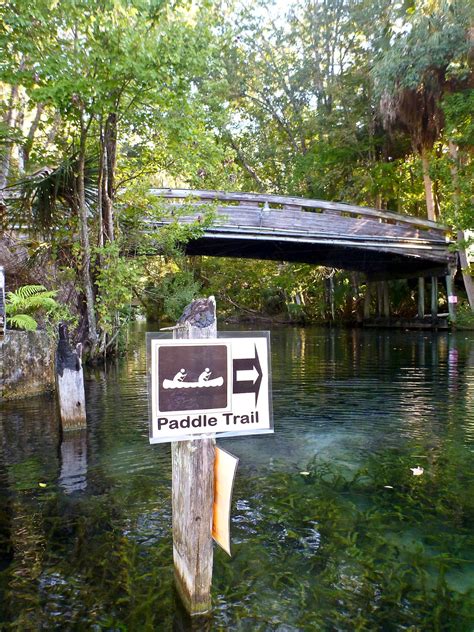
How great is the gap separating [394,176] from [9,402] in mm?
20386

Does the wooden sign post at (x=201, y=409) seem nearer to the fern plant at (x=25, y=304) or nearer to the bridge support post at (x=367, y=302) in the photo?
the fern plant at (x=25, y=304)

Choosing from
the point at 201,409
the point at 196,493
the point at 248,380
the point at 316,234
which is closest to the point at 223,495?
the point at 196,493

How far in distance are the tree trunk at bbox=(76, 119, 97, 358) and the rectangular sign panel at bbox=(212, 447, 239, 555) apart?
342 inches

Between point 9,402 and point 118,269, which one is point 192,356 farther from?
point 118,269

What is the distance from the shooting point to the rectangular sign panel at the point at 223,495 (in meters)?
2.51

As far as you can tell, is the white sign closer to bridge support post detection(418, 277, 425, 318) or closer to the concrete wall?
the concrete wall

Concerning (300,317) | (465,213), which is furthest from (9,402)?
(300,317)

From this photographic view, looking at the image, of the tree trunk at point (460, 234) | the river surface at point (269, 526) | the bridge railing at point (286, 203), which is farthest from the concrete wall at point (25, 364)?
the tree trunk at point (460, 234)

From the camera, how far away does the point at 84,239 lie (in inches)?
417

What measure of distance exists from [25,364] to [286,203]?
11.5m

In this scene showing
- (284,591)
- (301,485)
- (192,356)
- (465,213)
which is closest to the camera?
(192,356)

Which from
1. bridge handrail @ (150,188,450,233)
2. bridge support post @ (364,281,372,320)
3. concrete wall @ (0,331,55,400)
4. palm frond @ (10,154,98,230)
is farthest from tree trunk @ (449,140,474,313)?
concrete wall @ (0,331,55,400)

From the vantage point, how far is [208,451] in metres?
2.57

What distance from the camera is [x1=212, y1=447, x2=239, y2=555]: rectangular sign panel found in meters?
2.51
